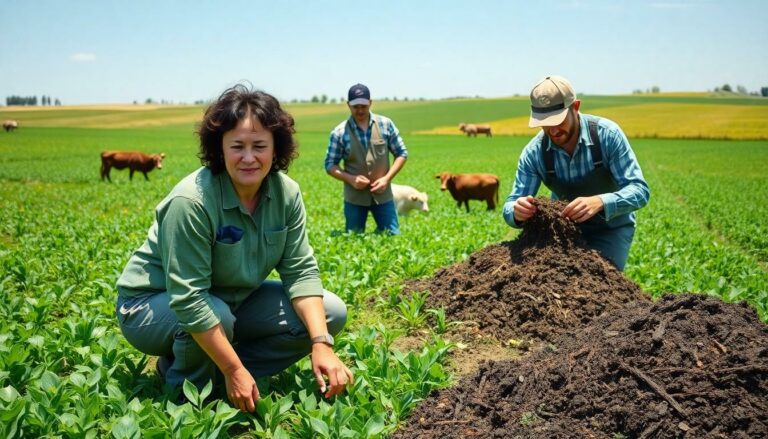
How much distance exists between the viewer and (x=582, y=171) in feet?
17.4

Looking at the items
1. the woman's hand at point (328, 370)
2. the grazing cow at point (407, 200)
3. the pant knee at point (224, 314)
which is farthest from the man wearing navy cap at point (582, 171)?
the grazing cow at point (407, 200)

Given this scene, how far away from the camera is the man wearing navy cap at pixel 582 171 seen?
16.0 feet

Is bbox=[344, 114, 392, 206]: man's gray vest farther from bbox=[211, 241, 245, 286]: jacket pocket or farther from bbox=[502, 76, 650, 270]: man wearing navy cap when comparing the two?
bbox=[211, 241, 245, 286]: jacket pocket

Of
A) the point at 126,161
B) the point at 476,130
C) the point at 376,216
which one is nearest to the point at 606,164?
the point at 376,216

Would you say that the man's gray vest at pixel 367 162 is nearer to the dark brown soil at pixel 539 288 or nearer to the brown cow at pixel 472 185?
the dark brown soil at pixel 539 288

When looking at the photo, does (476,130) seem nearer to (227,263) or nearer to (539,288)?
(539,288)

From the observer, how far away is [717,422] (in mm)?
2791

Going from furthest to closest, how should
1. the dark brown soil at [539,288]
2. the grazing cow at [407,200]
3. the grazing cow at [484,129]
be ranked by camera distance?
1. the grazing cow at [484,129]
2. the grazing cow at [407,200]
3. the dark brown soil at [539,288]

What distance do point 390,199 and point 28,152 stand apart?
36654 millimetres

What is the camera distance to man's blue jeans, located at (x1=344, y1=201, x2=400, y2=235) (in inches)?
358

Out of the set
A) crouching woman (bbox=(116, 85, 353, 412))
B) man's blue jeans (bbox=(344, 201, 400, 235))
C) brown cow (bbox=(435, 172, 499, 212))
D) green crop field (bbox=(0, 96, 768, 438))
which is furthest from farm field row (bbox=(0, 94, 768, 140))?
crouching woman (bbox=(116, 85, 353, 412))

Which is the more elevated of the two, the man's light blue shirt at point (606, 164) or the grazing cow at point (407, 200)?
the man's light blue shirt at point (606, 164)

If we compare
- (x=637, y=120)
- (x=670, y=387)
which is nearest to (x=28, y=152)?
(x=670, y=387)

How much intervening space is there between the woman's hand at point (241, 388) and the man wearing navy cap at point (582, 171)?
112 inches
